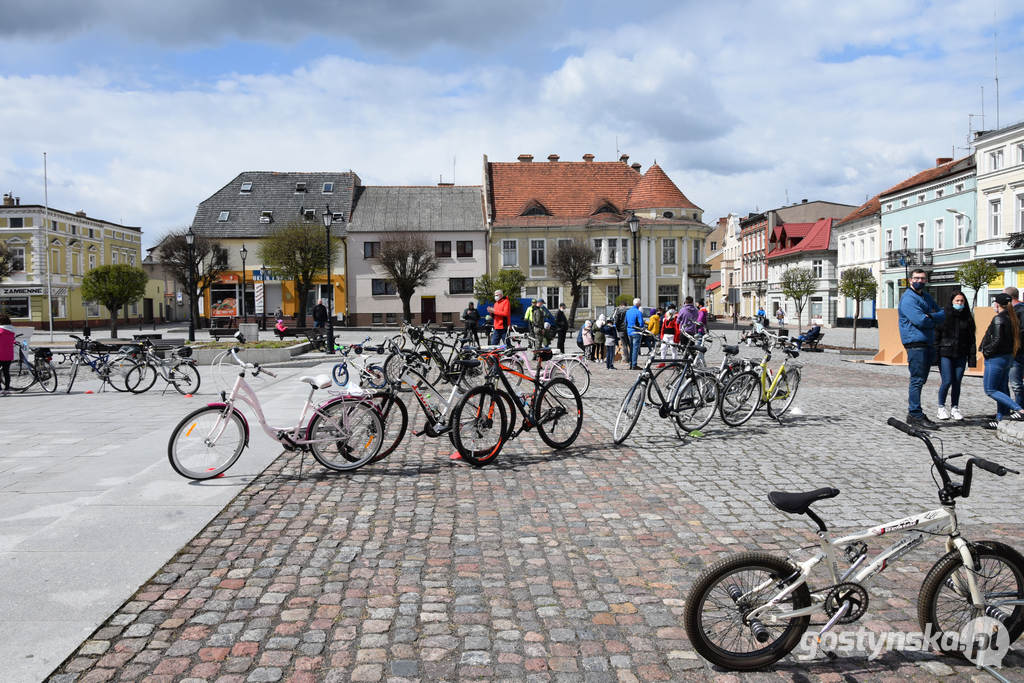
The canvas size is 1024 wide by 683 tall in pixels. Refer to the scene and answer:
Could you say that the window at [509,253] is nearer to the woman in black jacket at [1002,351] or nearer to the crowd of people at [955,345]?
the crowd of people at [955,345]

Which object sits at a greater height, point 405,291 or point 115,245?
point 115,245

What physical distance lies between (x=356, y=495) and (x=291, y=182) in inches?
2223

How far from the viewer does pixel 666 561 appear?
4938 mm

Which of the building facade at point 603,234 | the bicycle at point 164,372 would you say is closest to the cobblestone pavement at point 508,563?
the bicycle at point 164,372

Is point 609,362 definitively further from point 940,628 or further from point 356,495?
point 940,628

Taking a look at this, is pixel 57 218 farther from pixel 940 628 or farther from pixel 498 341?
pixel 940 628

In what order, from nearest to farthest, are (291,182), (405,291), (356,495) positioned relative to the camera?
(356,495), (405,291), (291,182)

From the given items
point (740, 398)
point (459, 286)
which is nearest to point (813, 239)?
point (459, 286)

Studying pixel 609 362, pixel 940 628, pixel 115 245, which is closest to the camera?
pixel 940 628

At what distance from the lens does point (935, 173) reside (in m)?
46.4

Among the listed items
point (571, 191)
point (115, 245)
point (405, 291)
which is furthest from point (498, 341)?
point (115, 245)

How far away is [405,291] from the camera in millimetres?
50125

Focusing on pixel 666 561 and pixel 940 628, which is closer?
pixel 940 628

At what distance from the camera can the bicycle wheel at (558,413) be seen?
8.52 metres
